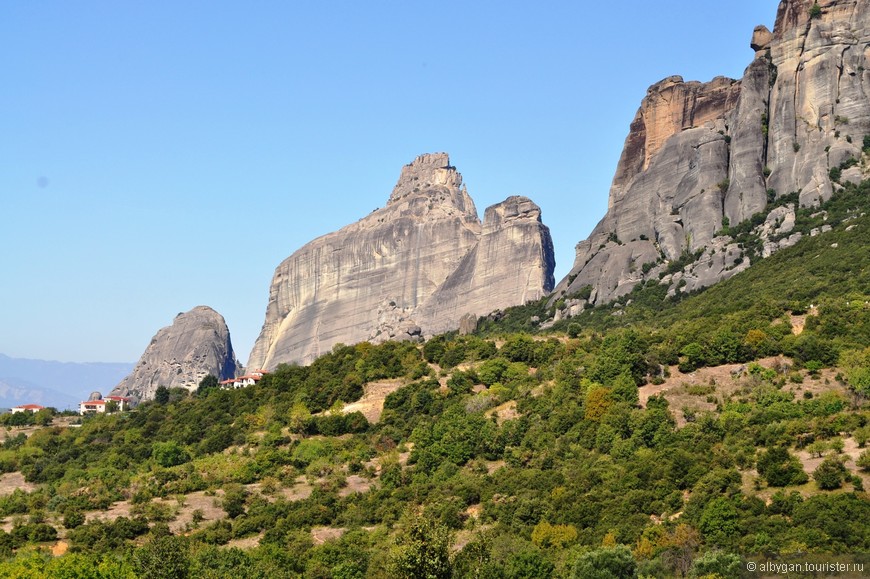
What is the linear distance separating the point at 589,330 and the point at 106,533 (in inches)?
2135

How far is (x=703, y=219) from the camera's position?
133875 millimetres

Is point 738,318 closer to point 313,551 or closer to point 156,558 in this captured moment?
point 313,551

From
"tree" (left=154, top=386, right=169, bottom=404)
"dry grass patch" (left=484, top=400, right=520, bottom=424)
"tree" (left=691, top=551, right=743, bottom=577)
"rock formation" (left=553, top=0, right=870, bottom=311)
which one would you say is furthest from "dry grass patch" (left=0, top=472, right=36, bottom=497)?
"rock formation" (left=553, top=0, right=870, bottom=311)

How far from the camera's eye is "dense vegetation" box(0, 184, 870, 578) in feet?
196

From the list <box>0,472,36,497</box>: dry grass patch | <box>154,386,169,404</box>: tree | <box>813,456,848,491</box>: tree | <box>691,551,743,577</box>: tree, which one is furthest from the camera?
<box>154,386,169,404</box>: tree

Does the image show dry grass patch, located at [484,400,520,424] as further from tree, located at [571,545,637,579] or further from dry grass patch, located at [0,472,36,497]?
dry grass patch, located at [0,472,36,497]

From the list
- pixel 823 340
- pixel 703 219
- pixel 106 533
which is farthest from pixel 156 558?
pixel 703 219

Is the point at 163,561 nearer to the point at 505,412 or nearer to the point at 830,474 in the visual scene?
the point at 830,474

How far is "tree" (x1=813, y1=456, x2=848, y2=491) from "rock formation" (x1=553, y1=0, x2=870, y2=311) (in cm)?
5745

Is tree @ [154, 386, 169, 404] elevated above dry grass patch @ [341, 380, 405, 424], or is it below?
above

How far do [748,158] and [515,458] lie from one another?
212ft

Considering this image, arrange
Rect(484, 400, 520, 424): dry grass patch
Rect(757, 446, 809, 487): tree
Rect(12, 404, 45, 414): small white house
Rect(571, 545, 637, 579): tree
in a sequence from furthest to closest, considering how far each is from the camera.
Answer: Rect(12, 404, 45, 414): small white house
Rect(484, 400, 520, 424): dry grass patch
Rect(757, 446, 809, 487): tree
Rect(571, 545, 637, 579): tree

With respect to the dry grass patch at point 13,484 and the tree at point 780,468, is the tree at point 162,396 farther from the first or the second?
the tree at point 780,468

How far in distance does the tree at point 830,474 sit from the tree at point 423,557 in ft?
64.7
